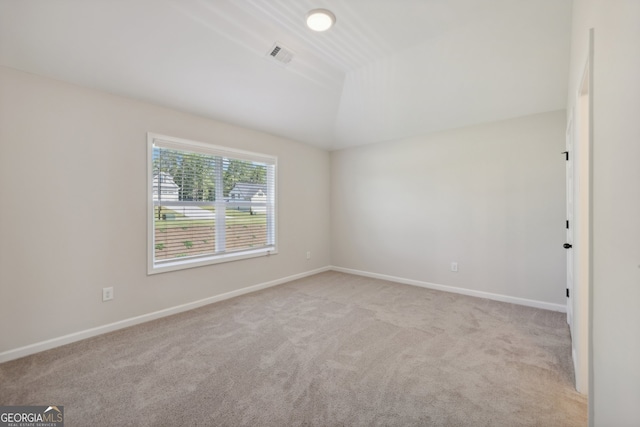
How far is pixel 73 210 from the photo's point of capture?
2520mm

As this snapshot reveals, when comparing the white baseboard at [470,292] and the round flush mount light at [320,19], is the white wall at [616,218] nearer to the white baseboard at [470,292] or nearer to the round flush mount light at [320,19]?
the round flush mount light at [320,19]

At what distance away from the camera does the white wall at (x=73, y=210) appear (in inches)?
88.0

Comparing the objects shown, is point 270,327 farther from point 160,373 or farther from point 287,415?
point 287,415

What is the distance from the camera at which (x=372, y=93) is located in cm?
372

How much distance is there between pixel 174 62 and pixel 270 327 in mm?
2768

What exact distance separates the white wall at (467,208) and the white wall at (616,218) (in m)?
2.63

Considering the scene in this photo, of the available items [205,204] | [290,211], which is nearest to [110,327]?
[205,204]

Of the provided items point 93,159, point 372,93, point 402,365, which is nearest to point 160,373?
point 402,365

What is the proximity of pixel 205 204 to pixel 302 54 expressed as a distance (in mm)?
2134

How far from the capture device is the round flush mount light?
226cm

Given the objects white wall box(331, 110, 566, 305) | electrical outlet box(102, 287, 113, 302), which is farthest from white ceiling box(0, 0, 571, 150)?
electrical outlet box(102, 287, 113, 302)

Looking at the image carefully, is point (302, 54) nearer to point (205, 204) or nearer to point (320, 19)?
point (320, 19)

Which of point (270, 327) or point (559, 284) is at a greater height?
point (559, 284)

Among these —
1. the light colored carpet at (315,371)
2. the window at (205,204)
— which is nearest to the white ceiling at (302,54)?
the window at (205,204)
